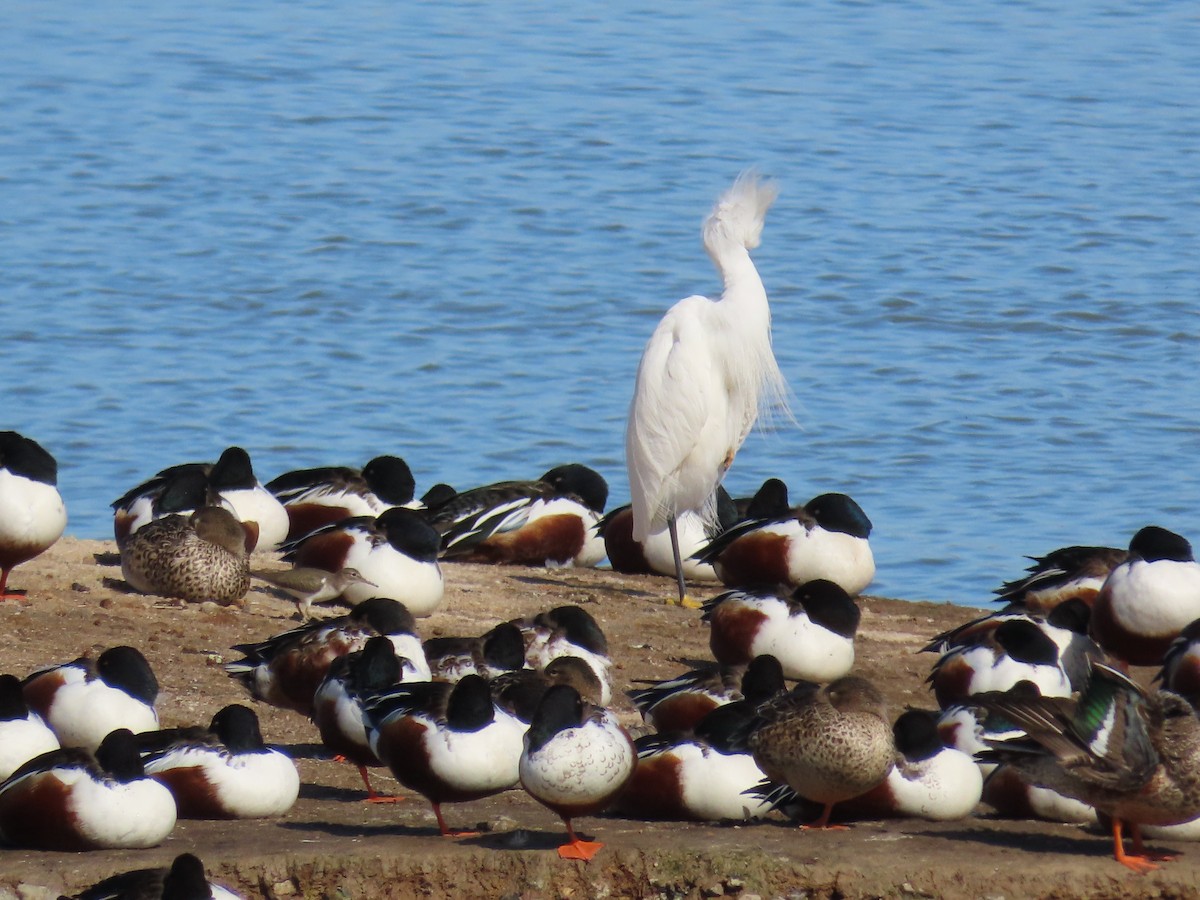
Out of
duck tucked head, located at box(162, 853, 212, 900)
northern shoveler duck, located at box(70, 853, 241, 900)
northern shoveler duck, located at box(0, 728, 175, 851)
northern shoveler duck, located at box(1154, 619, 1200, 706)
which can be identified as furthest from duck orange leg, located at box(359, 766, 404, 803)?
northern shoveler duck, located at box(1154, 619, 1200, 706)

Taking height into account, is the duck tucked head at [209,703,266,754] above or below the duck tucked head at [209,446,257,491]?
above

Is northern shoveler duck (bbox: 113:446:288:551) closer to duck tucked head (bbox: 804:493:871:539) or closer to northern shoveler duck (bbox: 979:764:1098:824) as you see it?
duck tucked head (bbox: 804:493:871:539)

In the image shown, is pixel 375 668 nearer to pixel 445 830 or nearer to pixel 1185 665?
pixel 445 830

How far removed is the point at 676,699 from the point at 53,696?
252cm

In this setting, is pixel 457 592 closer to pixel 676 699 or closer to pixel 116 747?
pixel 676 699

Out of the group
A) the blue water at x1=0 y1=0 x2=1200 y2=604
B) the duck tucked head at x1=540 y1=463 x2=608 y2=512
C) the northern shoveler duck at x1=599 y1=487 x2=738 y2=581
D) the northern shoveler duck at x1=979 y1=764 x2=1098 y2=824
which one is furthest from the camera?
the blue water at x1=0 y1=0 x2=1200 y2=604

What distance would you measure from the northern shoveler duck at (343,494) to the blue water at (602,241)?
2.92m

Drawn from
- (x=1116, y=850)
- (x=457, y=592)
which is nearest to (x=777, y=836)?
(x=1116, y=850)

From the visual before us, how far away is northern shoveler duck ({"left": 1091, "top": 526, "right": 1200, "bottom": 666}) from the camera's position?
10.4 m

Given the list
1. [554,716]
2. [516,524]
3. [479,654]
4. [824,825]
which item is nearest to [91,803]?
[554,716]

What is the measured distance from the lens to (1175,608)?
1046cm

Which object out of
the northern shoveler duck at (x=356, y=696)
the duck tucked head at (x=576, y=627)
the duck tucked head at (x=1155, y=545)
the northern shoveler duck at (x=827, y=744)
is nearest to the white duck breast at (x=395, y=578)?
the duck tucked head at (x=576, y=627)

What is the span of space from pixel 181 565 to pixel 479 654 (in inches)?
82.6

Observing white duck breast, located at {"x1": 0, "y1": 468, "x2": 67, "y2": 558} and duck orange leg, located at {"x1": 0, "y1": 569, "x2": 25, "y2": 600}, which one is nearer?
white duck breast, located at {"x1": 0, "y1": 468, "x2": 67, "y2": 558}
